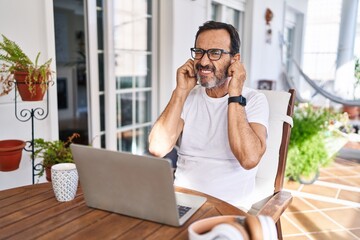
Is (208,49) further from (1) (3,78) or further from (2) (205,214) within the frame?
(1) (3,78)

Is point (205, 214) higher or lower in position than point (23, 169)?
higher

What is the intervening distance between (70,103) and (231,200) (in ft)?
16.6

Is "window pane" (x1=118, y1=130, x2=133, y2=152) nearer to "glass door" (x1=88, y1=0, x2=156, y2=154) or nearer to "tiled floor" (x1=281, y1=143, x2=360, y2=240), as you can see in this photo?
"glass door" (x1=88, y1=0, x2=156, y2=154)

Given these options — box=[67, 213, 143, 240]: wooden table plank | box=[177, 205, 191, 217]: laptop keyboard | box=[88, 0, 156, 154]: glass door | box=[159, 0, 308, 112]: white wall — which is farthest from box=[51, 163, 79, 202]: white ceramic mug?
box=[159, 0, 308, 112]: white wall

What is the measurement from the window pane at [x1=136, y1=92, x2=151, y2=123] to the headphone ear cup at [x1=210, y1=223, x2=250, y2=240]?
2171 millimetres

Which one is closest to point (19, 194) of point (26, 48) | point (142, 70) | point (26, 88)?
point (26, 88)

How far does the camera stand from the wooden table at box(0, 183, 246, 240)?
80cm

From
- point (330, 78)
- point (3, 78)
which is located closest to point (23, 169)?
point (3, 78)

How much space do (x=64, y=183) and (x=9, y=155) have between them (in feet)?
2.22

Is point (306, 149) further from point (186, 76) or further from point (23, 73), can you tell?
point (23, 73)

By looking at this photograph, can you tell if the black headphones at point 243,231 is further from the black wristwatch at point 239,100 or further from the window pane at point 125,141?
the window pane at point 125,141

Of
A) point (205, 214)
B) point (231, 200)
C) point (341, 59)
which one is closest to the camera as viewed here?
point (205, 214)

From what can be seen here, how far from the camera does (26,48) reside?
5.79ft

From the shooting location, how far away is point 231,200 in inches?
51.9
